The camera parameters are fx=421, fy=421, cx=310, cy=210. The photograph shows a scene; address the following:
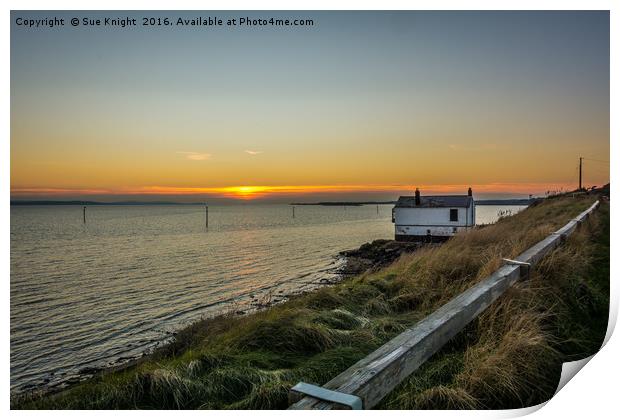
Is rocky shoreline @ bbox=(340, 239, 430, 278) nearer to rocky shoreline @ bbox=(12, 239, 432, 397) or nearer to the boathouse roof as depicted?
rocky shoreline @ bbox=(12, 239, 432, 397)

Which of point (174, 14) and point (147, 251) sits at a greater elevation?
point (174, 14)

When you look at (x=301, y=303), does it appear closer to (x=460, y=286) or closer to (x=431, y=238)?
(x=460, y=286)

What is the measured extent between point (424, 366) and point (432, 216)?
3254 centimetres

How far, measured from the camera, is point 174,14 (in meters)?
5.25

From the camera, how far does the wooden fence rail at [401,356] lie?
2229 mm

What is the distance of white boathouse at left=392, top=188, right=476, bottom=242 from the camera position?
110 ft

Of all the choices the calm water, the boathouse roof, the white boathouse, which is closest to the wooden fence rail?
the calm water

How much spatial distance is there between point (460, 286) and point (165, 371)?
3860 millimetres

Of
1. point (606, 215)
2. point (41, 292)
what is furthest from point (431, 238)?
point (41, 292)

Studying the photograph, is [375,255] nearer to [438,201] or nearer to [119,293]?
[438,201]

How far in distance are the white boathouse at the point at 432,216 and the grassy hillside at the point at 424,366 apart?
2852 cm

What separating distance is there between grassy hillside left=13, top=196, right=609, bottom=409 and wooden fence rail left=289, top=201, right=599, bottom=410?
1.08ft

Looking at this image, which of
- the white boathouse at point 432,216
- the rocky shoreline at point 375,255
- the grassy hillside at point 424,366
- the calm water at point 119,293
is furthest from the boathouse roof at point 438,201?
the grassy hillside at point 424,366

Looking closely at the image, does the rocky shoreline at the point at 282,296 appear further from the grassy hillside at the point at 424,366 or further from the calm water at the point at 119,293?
the grassy hillside at the point at 424,366
